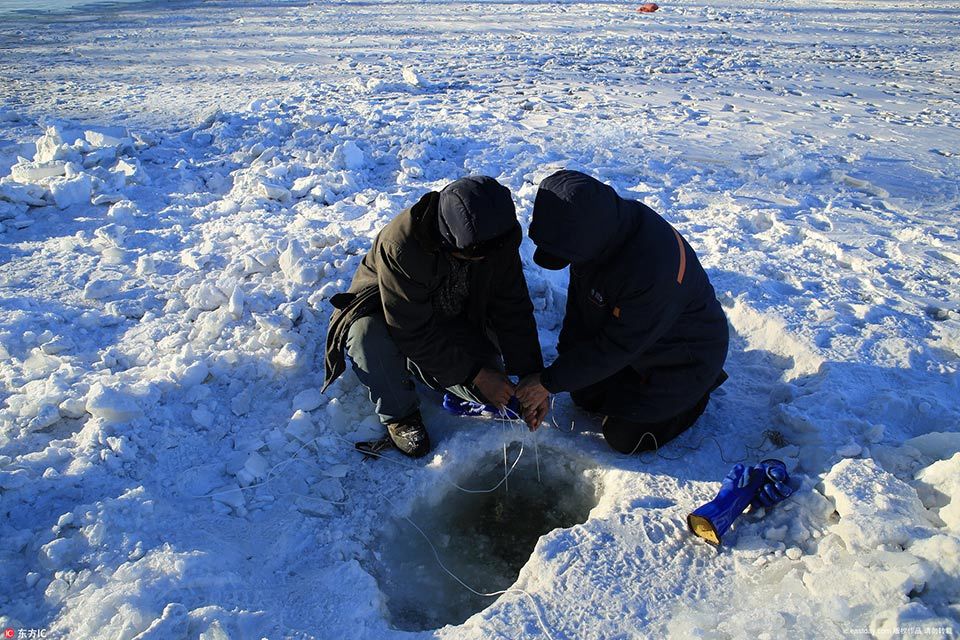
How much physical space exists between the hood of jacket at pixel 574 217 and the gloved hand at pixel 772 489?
49.9 inches

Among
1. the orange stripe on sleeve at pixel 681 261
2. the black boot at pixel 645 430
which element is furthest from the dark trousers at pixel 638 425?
the orange stripe on sleeve at pixel 681 261

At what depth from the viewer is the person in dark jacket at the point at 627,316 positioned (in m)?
2.51

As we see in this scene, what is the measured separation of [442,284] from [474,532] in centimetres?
129

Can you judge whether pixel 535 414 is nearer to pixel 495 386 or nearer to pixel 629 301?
pixel 495 386

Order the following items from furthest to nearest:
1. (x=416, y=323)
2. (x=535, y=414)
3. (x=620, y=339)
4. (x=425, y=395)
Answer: (x=425, y=395) → (x=535, y=414) → (x=416, y=323) → (x=620, y=339)

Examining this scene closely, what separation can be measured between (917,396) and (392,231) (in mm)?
2791

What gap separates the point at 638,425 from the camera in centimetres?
320

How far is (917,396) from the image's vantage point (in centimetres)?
323

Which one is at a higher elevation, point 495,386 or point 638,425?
point 495,386

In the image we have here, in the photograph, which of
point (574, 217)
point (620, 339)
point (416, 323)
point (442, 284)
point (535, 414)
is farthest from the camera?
point (535, 414)

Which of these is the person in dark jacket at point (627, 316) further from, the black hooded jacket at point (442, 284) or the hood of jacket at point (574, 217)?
the black hooded jacket at point (442, 284)

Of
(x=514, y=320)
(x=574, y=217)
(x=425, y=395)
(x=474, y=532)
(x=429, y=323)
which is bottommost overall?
(x=474, y=532)

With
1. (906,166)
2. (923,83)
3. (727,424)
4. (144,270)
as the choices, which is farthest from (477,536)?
(923,83)

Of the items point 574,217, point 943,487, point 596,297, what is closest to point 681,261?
point 596,297
